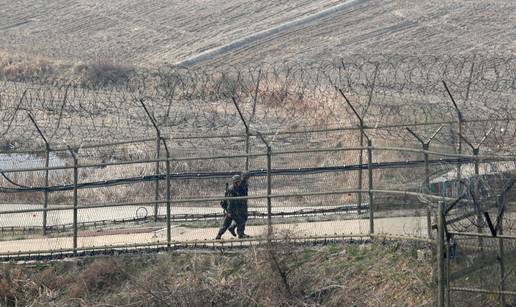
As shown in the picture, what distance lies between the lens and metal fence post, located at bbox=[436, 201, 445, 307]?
15539 mm

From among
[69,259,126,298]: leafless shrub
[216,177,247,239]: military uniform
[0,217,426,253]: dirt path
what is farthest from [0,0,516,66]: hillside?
[69,259,126,298]: leafless shrub

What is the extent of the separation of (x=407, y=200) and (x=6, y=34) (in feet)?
137

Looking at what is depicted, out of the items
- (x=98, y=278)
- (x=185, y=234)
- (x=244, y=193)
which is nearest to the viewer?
(x=98, y=278)

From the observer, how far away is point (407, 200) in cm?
1936

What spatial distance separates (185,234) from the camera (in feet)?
72.8

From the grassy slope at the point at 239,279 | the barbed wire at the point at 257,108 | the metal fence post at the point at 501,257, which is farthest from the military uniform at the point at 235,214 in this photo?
the metal fence post at the point at 501,257

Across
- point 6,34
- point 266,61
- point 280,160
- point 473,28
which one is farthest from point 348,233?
point 6,34

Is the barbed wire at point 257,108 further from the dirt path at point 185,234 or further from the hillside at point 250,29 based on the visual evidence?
the hillside at point 250,29

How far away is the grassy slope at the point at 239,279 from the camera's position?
18.6 metres

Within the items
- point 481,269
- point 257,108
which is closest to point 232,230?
point 481,269

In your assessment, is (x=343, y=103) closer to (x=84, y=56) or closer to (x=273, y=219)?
(x=273, y=219)

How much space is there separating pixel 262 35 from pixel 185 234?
33.6 m

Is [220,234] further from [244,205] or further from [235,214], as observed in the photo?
[244,205]

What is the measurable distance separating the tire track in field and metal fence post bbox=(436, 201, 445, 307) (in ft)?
117
